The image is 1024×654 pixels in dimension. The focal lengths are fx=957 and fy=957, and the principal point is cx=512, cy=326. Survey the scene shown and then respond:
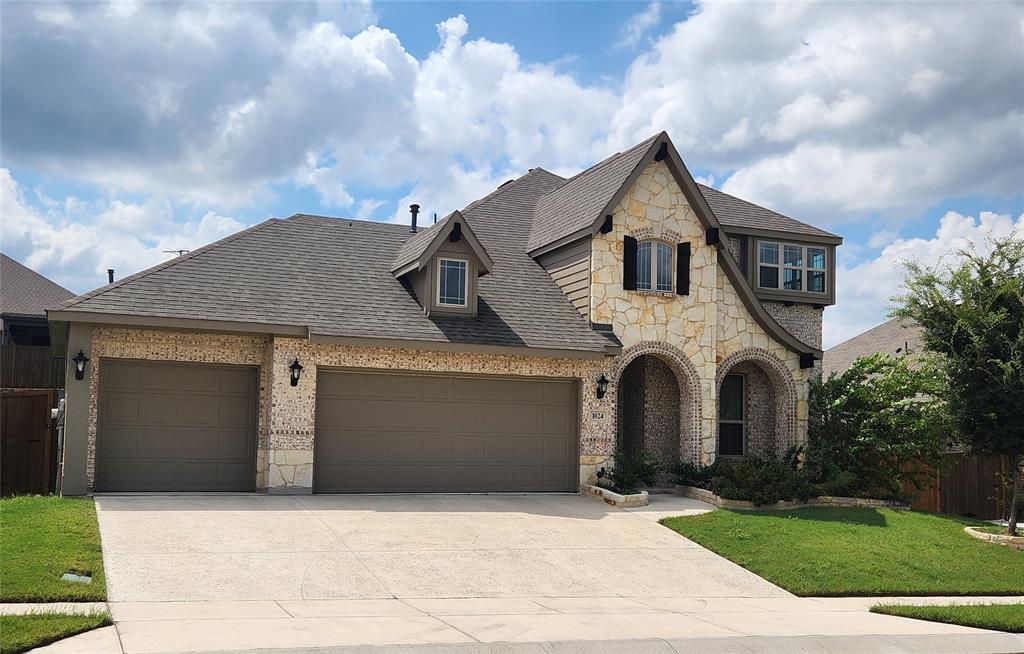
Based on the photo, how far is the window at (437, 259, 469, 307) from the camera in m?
18.8

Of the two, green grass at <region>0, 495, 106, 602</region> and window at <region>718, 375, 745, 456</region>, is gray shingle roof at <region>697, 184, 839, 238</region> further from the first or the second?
green grass at <region>0, 495, 106, 602</region>

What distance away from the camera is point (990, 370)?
17.0m

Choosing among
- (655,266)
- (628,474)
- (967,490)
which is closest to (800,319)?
(967,490)

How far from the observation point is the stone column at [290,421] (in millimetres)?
16719

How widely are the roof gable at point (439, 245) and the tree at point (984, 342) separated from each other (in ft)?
26.6

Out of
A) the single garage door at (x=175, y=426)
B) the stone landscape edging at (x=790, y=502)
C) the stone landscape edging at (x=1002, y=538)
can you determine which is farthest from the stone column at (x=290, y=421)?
the stone landscape edging at (x=1002, y=538)

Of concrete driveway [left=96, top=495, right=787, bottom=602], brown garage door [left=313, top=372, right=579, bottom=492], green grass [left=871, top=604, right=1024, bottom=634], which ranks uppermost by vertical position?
brown garage door [left=313, top=372, right=579, bottom=492]

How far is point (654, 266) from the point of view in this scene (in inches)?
800

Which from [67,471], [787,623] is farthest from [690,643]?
[67,471]

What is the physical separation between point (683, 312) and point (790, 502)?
14.8 ft

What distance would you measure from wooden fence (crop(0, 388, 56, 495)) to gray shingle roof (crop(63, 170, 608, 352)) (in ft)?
15.0

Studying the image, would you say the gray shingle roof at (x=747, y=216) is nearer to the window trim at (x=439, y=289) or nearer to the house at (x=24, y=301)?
the window trim at (x=439, y=289)

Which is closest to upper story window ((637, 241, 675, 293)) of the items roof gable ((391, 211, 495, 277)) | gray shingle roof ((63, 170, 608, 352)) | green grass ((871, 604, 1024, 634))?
gray shingle roof ((63, 170, 608, 352))

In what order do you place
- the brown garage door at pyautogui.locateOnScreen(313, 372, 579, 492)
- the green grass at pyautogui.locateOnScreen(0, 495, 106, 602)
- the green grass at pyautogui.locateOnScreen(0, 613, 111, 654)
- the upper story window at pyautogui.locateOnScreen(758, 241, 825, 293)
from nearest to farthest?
the green grass at pyautogui.locateOnScreen(0, 613, 111, 654), the green grass at pyautogui.locateOnScreen(0, 495, 106, 602), the brown garage door at pyautogui.locateOnScreen(313, 372, 579, 492), the upper story window at pyautogui.locateOnScreen(758, 241, 825, 293)
